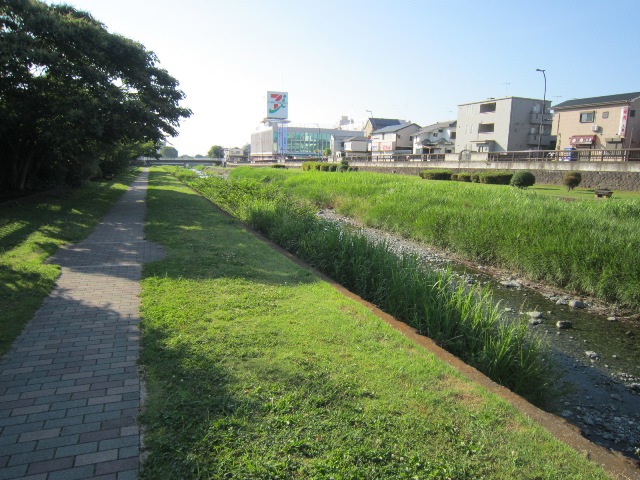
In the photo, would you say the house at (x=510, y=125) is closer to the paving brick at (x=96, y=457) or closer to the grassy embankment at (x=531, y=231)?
the grassy embankment at (x=531, y=231)

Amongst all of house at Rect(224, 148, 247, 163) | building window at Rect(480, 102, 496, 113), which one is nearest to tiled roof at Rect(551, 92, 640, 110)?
building window at Rect(480, 102, 496, 113)

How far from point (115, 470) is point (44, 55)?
14314 mm

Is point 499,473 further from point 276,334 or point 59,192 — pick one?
point 59,192

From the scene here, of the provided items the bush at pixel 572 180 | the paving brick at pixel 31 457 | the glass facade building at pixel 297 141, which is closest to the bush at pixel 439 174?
the bush at pixel 572 180

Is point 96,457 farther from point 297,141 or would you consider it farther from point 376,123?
point 297,141

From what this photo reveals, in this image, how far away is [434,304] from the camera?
5809mm

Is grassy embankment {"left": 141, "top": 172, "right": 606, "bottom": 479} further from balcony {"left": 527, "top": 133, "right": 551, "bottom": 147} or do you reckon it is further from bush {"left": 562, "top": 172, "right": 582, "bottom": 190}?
balcony {"left": 527, "top": 133, "right": 551, "bottom": 147}

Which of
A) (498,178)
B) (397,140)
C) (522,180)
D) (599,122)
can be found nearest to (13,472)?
(522,180)

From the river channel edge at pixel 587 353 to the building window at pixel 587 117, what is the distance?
42.9 m

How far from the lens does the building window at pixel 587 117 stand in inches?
1725

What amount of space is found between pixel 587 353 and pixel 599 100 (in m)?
48.1

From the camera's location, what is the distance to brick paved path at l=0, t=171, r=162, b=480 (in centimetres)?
278

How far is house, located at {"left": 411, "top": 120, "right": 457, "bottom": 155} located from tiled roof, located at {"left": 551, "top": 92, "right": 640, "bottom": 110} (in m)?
17.6

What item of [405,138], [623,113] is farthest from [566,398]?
[405,138]
